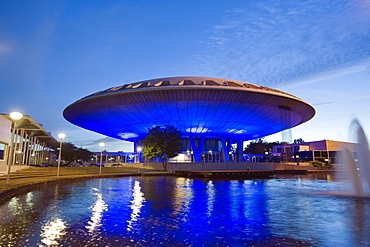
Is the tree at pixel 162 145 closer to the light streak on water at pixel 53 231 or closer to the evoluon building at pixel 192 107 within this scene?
the evoluon building at pixel 192 107

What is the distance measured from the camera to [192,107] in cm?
3362

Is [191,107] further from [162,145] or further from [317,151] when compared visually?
[317,151]

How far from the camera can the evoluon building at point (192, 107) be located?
30844mm

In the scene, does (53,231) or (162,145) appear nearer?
(53,231)

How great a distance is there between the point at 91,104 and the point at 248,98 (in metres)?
20.3

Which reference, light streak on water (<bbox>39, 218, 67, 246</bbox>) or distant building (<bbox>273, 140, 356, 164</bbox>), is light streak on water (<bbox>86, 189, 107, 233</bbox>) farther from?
A: distant building (<bbox>273, 140, 356, 164</bbox>)

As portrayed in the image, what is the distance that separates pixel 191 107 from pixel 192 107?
0.42ft

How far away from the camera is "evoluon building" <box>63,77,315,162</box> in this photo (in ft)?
101

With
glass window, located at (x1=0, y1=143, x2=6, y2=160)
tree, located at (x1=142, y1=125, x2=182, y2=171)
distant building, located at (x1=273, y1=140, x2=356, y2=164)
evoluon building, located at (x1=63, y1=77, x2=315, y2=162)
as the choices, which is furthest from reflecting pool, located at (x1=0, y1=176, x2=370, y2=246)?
distant building, located at (x1=273, y1=140, x2=356, y2=164)

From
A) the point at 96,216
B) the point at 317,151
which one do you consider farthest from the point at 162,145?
the point at 317,151

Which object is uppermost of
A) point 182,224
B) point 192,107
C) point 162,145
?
point 192,107

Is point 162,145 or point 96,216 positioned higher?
point 162,145

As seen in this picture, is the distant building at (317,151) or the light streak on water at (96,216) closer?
the light streak on water at (96,216)

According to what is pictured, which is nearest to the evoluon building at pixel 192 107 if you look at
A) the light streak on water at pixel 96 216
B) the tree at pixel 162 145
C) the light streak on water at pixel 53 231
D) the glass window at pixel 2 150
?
the tree at pixel 162 145
